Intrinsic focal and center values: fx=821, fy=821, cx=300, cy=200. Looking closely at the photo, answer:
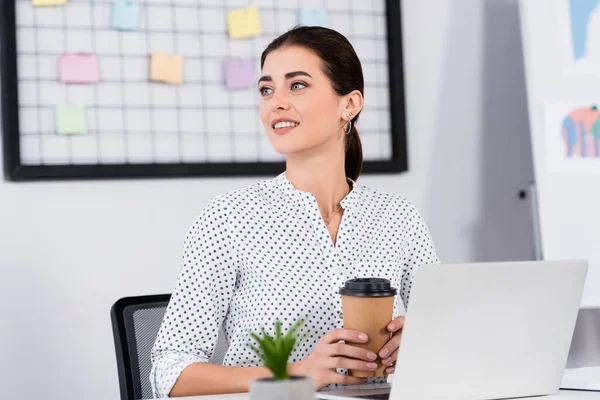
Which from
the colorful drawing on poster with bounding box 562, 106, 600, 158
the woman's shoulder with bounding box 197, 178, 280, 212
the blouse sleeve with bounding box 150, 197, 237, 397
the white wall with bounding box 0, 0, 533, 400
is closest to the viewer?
the blouse sleeve with bounding box 150, 197, 237, 397

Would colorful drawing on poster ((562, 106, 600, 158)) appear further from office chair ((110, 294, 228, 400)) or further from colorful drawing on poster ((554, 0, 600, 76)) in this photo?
office chair ((110, 294, 228, 400))

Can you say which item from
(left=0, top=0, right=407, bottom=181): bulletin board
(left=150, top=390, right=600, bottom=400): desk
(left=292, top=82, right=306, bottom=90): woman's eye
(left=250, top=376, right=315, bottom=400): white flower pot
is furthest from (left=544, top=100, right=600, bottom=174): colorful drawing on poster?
(left=250, top=376, right=315, bottom=400): white flower pot

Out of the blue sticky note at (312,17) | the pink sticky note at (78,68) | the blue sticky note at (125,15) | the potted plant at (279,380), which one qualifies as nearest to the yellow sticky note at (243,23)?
the blue sticky note at (312,17)

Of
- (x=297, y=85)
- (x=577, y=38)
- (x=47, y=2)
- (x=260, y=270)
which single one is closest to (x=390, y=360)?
(x=260, y=270)

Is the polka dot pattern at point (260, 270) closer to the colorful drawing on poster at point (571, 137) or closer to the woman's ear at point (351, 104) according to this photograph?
the woman's ear at point (351, 104)

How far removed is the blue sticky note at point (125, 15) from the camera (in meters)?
2.37

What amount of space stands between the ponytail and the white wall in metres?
0.76

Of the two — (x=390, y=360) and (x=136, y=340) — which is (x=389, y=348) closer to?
(x=390, y=360)

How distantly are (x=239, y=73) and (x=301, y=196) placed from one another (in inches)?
37.6

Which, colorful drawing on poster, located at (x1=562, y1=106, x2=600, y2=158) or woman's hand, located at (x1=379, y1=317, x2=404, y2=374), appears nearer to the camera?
woman's hand, located at (x1=379, y1=317, x2=404, y2=374)

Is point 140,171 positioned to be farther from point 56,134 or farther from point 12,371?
point 12,371

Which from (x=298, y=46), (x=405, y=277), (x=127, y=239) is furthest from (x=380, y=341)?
(x=127, y=239)

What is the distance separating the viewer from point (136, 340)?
158 centimetres

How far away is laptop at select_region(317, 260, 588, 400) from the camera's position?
1.00 m
